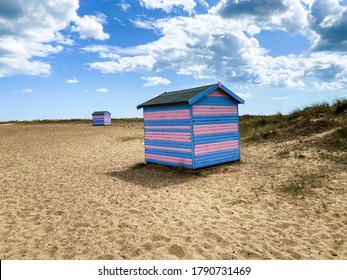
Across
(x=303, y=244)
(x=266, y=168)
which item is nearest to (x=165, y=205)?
(x=303, y=244)

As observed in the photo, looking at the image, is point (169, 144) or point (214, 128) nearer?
point (214, 128)

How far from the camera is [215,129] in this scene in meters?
10.8

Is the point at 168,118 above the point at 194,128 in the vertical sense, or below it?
above

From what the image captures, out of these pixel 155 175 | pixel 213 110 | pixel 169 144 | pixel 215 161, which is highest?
pixel 213 110

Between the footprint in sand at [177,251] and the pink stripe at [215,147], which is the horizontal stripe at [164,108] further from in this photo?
the footprint in sand at [177,251]

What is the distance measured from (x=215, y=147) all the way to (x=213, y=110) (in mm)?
1451

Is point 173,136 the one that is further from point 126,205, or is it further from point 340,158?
point 340,158

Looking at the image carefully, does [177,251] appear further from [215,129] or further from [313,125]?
[313,125]

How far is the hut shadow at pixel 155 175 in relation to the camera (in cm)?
909

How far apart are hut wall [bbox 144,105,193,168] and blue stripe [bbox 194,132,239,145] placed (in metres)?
0.35

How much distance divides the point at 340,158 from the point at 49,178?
37.3ft

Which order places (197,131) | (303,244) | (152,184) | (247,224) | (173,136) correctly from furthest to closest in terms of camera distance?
1. (173,136)
2. (197,131)
3. (152,184)
4. (247,224)
5. (303,244)

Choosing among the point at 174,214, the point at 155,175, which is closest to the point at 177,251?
the point at 174,214

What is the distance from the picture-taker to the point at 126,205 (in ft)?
22.6
